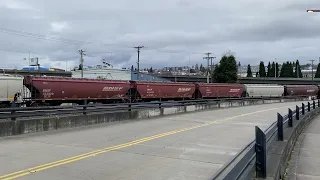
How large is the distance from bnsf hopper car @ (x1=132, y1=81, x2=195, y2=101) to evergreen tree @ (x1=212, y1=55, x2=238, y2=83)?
2234 inches

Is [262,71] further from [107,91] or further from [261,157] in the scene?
[261,157]

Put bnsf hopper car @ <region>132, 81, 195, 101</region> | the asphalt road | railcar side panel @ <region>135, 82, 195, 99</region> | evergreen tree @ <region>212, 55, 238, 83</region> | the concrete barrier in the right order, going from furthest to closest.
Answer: evergreen tree @ <region>212, 55, 238, 83</region>
railcar side panel @ <region>135, 82, 195, 99</region>
bnsf hopper car @ <region>132, 81, 195, 101</region>
the concrete barrier
the asphalt road

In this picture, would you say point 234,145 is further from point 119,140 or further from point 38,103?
point 38,103

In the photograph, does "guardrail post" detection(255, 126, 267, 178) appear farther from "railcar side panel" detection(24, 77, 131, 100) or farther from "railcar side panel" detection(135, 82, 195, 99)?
"railcar side panel" detection(135, 82, 195, 99)

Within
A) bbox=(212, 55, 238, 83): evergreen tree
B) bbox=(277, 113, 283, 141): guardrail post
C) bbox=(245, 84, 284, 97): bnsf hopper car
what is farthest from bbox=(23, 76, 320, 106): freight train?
bbox=(212, 55, 238, 83): evergreen tree

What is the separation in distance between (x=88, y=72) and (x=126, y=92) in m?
71.8

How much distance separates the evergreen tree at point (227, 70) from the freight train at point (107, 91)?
41.9 metres

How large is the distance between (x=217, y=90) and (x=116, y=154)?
47171mm

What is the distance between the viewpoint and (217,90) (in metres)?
56.8

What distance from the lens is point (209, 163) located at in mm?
9766

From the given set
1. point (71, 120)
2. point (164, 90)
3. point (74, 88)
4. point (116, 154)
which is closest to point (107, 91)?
point (74, 88)

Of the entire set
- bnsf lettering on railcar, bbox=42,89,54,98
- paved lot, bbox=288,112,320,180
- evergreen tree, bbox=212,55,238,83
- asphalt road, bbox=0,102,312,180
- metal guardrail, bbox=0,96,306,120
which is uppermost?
evergreen tree, bbox=212,55,238,83

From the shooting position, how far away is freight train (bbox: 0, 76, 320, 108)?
28703mm

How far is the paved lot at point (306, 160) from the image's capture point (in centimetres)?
916
